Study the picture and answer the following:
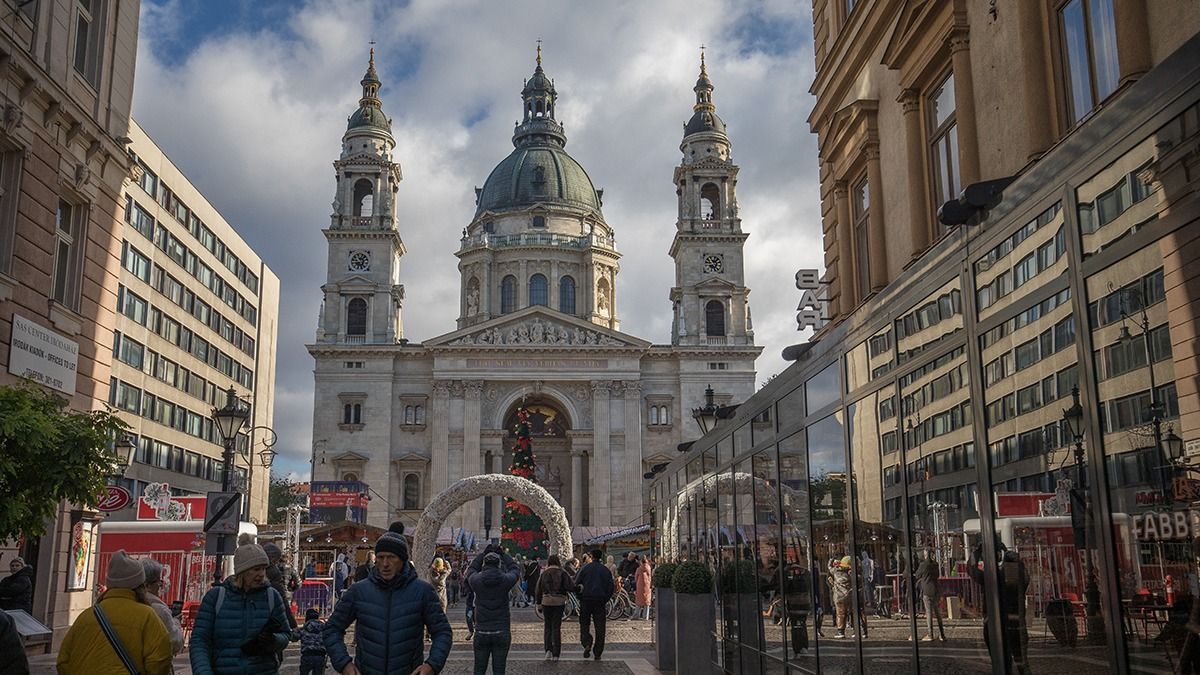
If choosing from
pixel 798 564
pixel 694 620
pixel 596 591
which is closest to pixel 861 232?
pixel 694 620

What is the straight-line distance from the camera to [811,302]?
19.4m

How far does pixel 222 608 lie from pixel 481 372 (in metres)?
66.6

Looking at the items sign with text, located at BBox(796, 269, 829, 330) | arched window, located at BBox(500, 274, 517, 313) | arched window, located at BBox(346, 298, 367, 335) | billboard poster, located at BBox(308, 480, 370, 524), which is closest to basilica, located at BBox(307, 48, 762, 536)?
arched window, located at BBox(346, 298, 367, 335)

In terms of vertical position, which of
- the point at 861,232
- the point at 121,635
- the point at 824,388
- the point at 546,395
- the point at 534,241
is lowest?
the point at 121,635

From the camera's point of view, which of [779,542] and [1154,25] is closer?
[1154,25]

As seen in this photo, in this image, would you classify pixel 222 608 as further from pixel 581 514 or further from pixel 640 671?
pixel 581 514

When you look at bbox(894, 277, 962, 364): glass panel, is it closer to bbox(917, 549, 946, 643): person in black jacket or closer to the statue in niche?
bbox(917, 549, 946, 643): person in black jacket

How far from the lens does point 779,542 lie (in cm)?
1052

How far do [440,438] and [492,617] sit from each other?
2336 inches

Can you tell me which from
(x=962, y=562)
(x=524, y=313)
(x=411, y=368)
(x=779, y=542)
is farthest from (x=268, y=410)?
(x=962, y=562)

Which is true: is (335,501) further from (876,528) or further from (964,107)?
(876,528)

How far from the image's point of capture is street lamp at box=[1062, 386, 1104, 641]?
15.2 ft

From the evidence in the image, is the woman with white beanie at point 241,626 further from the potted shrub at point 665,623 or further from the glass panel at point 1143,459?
the potted shrub at point 665,623

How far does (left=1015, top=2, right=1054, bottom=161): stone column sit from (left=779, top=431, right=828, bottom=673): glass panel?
3525 millimetres
